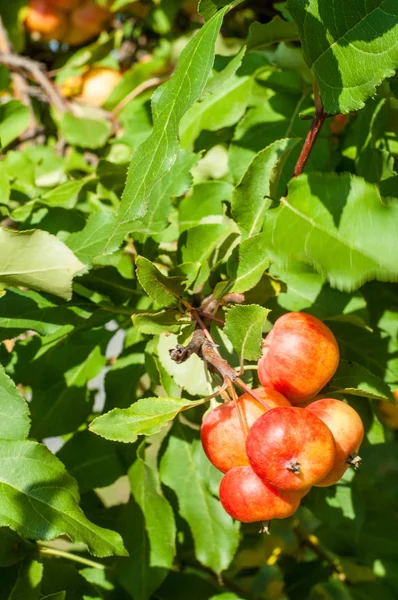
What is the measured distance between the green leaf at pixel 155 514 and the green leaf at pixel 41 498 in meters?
0.21

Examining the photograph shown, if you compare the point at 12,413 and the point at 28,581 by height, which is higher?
the point at 12,413

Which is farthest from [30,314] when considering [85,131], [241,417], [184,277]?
[85,131]

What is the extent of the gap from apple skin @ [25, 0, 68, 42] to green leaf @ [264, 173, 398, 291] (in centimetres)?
131

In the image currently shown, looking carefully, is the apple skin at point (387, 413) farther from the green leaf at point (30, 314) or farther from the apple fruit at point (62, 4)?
the apple fruit at point (62, 4)

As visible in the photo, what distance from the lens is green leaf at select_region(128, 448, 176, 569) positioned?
951 mm

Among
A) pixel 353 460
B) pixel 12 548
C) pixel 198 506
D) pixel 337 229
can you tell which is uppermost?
pixel 337 229

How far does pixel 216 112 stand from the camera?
106 centimetres

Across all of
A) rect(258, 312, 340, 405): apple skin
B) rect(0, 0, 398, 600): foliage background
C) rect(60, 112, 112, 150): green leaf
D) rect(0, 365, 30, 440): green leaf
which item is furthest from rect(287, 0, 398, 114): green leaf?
rect(60, 112, 112, 150): green leaf

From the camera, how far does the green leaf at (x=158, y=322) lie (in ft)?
2.53

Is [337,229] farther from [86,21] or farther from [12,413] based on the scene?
[86,21]

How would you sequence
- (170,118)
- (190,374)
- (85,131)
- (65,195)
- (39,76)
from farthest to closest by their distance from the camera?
(39,76) < (85,131) < (65,195) < (190,374) < (170,118)

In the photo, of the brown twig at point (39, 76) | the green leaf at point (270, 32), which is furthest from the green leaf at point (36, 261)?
the brown twig at point (39, 76)

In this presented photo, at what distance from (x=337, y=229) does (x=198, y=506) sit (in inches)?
20.0

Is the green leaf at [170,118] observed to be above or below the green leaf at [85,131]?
above
